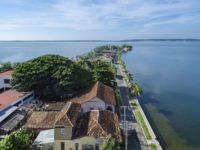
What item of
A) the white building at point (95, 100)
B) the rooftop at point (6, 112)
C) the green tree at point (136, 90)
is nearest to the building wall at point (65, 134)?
the rooftop at point (6, 112)

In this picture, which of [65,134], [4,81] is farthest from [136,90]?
[4,81]

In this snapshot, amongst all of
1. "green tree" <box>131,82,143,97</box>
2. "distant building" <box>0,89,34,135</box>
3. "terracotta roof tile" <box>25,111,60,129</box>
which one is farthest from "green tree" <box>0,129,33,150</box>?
"green tree" <box>131,82,143,97</box>

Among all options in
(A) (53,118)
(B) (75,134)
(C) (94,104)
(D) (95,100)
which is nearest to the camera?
(B) (75,134)

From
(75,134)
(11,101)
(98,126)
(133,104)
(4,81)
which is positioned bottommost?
(133,104)

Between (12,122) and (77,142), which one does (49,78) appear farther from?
(77,142)

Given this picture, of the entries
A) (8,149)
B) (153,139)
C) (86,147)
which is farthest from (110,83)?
(8,149)

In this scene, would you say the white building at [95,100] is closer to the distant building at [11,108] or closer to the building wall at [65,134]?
the distant building at [11,108]
